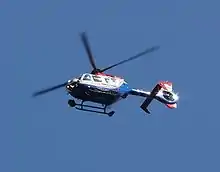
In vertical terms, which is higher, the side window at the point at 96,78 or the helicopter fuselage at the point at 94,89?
the side window at the point at 96,78

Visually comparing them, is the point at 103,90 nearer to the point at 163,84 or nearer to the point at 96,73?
the point at 96,73

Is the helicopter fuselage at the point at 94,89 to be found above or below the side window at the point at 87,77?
below

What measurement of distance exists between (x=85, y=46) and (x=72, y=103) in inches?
135

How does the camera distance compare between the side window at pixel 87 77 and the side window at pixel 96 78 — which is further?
the side window at pixel 96 78

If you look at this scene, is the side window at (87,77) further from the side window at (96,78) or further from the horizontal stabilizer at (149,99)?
the horizontal stabilizer at (149,99)

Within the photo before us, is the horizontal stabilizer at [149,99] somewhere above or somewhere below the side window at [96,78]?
below

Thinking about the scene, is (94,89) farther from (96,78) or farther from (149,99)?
(149,99)

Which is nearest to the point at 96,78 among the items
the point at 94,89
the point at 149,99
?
the point at 94,89

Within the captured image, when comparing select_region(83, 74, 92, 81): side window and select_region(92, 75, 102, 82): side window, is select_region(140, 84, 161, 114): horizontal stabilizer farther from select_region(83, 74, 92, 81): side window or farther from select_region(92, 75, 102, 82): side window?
select_region(83, 74, 92, 81): side window

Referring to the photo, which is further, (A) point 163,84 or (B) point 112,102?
(A) point 163,84

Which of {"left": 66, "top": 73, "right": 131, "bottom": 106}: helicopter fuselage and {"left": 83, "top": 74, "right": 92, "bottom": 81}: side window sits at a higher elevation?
{"left": 83, "top": 74, "right": 92, "bottom": 81}: side window

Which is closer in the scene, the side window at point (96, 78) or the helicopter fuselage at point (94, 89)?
the helicopter fuselage at point (94, 89)

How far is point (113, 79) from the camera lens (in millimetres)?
57625

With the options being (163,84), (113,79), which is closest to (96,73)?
(113,79)
